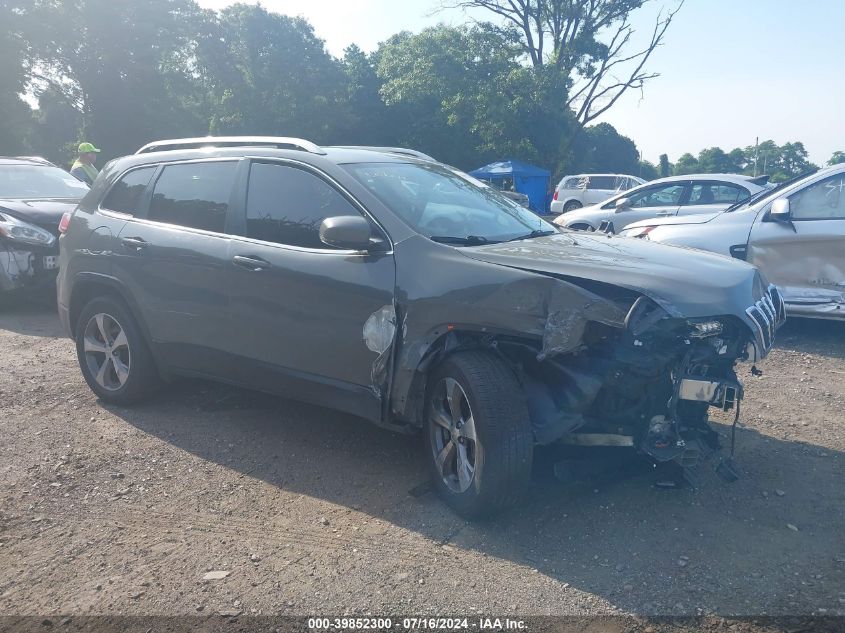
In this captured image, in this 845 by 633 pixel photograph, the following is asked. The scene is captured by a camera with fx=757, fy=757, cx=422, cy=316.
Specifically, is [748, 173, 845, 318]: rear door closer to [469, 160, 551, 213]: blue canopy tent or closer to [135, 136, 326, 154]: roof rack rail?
[135, 136, 326, 154]: roof rack rail

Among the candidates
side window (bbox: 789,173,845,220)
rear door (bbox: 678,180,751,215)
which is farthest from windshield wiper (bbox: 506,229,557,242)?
rear door (bbox: 678,180,751,215)

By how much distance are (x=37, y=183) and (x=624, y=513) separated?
897 cm

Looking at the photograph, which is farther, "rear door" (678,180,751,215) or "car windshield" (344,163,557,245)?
"rear door" (678,180,751,215)

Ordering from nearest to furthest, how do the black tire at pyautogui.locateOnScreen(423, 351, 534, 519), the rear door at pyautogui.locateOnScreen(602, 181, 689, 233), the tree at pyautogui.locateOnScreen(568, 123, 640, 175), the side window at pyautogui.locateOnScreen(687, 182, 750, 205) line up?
the black tire at pyautogui.locateOnScreen(423, 351, 534, 519) < the side window at pyautogui.locateOnScreen(687, 182, 750, 205) < the rear door at pyautogui.locateOnScreen(602, 181, 689, 233) < the tree at pyautogui.locateOnScreen(568, 123, 640, 175)

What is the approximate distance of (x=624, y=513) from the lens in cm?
373

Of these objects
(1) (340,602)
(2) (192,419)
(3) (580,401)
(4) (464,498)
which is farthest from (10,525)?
(3) (580,401)

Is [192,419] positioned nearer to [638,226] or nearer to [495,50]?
[638,226]

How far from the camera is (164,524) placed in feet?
12.4

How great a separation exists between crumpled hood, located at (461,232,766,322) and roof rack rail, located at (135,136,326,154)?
58.0 inches

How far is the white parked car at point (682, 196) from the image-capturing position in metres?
11.6

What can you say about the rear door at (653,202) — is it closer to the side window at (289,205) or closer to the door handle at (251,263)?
the side window at (289,205)

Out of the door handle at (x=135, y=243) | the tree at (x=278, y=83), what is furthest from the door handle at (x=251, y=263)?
the tree at (x=278, y=83)

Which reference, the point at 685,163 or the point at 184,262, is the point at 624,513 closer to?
the point at 184,262

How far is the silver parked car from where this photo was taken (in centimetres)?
686
